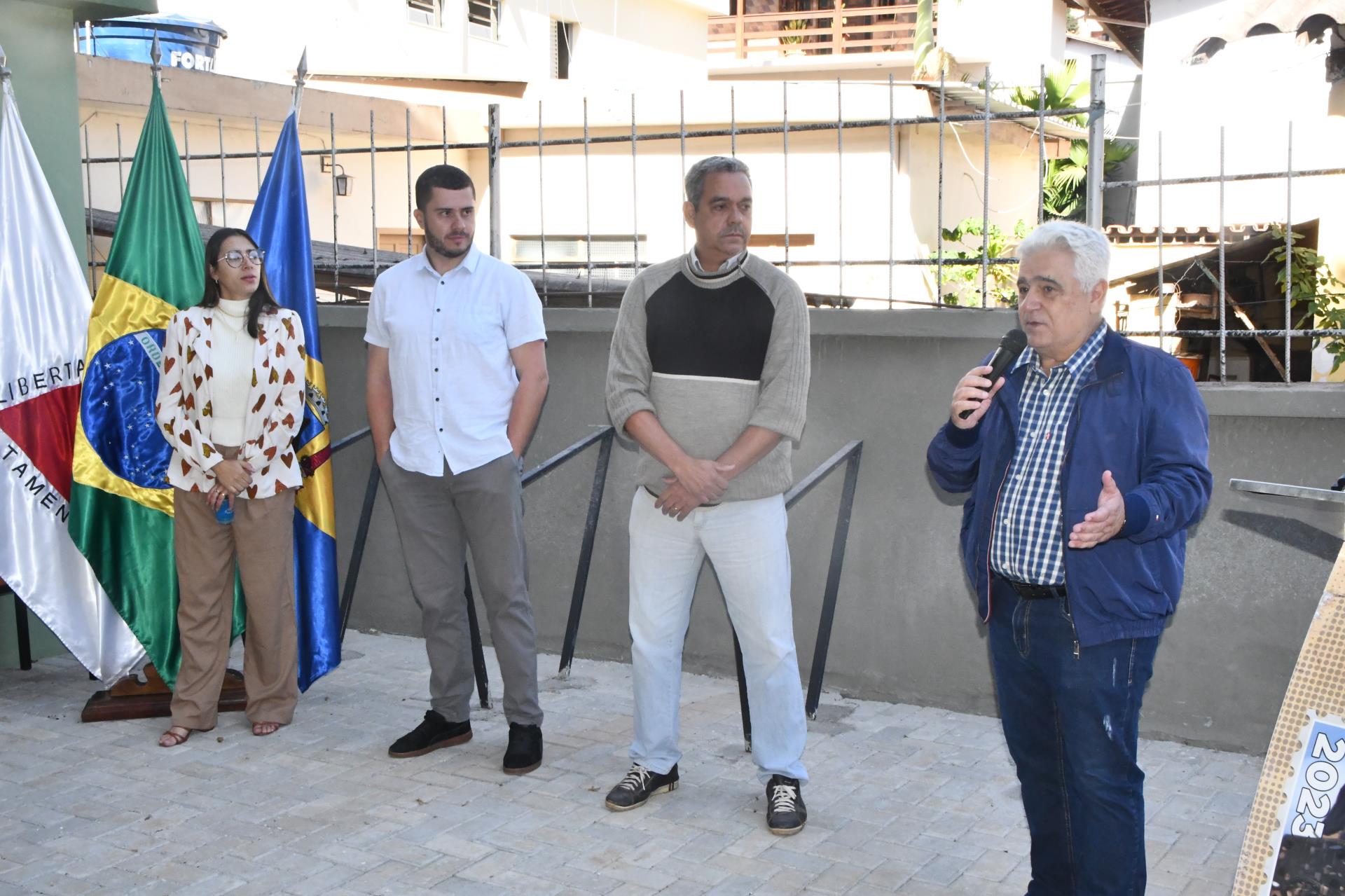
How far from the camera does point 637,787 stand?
4.08m

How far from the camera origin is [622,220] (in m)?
14.6

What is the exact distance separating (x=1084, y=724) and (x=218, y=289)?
3464 mm

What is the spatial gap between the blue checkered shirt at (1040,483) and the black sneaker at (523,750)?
81.0 inches

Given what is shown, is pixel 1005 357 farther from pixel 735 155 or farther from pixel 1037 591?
pixel 735 155

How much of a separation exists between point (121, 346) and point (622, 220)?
9889 millimetres

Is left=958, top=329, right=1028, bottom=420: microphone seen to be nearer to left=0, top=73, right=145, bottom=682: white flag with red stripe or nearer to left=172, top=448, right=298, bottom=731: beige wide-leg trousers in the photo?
left=172, top=448, right=298, bottom=731: beige wide-leg trousers

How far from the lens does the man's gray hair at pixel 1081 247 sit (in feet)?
9.19

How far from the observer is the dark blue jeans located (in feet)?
9.24

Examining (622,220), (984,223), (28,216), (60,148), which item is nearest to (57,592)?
(28,216)

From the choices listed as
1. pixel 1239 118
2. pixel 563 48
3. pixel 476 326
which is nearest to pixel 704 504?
pixel 476 326

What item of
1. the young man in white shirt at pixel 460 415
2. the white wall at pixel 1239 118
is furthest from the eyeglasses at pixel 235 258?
the white wall at pixel 1239 118

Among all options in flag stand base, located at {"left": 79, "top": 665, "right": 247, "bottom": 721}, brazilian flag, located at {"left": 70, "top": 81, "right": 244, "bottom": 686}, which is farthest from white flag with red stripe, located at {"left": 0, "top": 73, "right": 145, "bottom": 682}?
brazilian flag, located at {"left": 70, "top": 81, "right": 244, "bottom": 686}

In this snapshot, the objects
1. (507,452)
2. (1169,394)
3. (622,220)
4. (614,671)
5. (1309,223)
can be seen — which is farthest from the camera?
(622,220)

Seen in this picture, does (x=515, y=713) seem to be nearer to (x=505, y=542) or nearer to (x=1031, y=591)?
(x=505, y=542)
